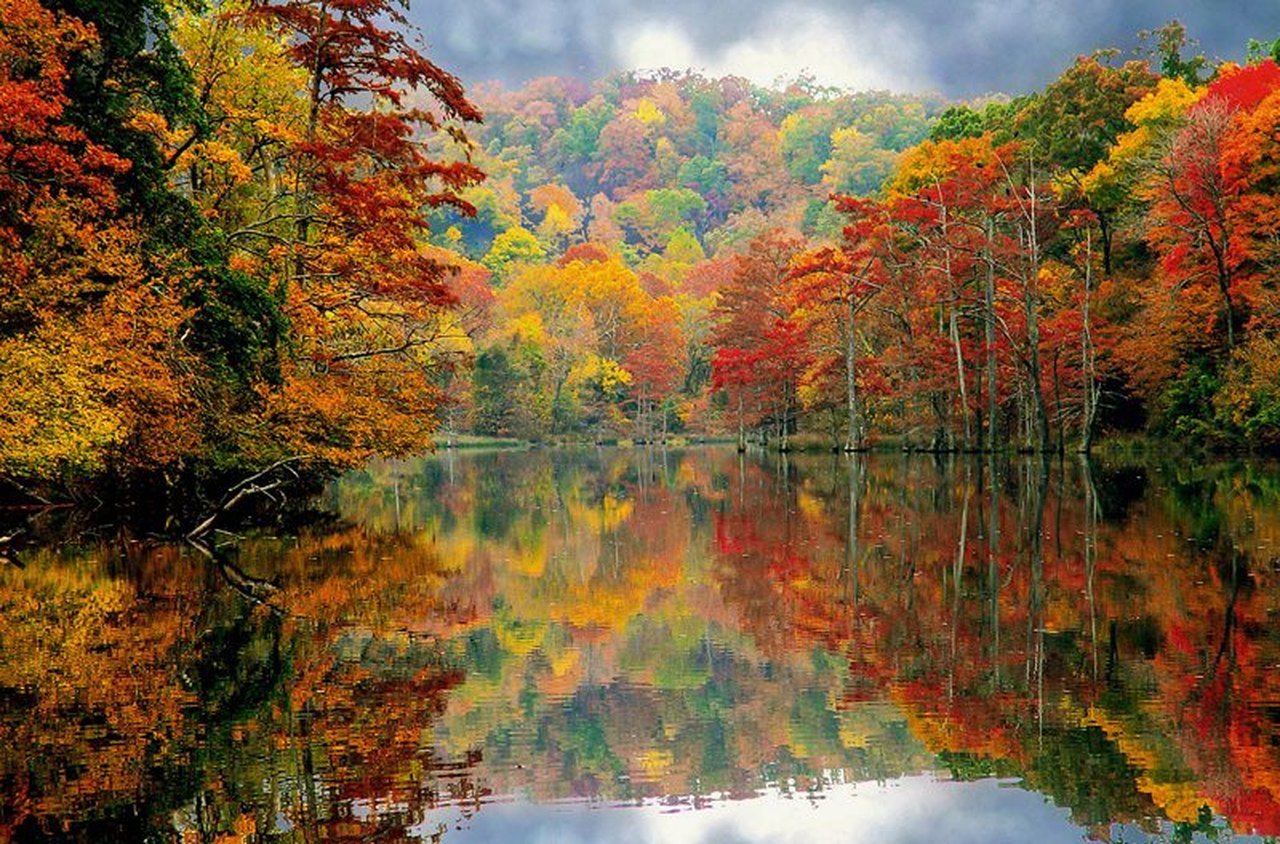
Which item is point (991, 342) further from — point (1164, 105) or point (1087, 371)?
point (1164, 105)

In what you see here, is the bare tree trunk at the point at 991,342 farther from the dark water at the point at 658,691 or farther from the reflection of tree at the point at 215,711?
the reflection of tree at the point at 215,711

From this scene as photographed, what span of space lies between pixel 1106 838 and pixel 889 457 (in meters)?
36.3

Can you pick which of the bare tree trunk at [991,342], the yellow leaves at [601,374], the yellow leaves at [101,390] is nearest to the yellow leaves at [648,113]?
the yellow leaves at [601,374]

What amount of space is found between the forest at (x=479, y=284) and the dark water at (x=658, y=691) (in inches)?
144

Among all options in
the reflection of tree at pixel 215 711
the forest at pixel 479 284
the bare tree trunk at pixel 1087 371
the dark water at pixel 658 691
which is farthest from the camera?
the bare tree trunk at pixel 1087 371

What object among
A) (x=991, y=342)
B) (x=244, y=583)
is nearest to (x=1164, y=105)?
(x=991, y=342)

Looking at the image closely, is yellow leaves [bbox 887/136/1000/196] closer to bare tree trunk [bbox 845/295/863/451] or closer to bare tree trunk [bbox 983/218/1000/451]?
bare tree trunk [bbox 983/218/1000/451]

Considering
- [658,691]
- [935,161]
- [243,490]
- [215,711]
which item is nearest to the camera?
[215,711]

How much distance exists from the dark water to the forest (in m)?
3.65

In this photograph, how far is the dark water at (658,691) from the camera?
5.10 metres

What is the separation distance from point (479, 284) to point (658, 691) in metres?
77.0

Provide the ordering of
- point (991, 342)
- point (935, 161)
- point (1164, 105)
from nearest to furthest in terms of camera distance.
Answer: point (991, 342)
point (1164, 105)
point (935, 161)

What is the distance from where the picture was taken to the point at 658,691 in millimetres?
7207

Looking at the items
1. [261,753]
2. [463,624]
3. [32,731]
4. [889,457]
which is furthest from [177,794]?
[889,457]
